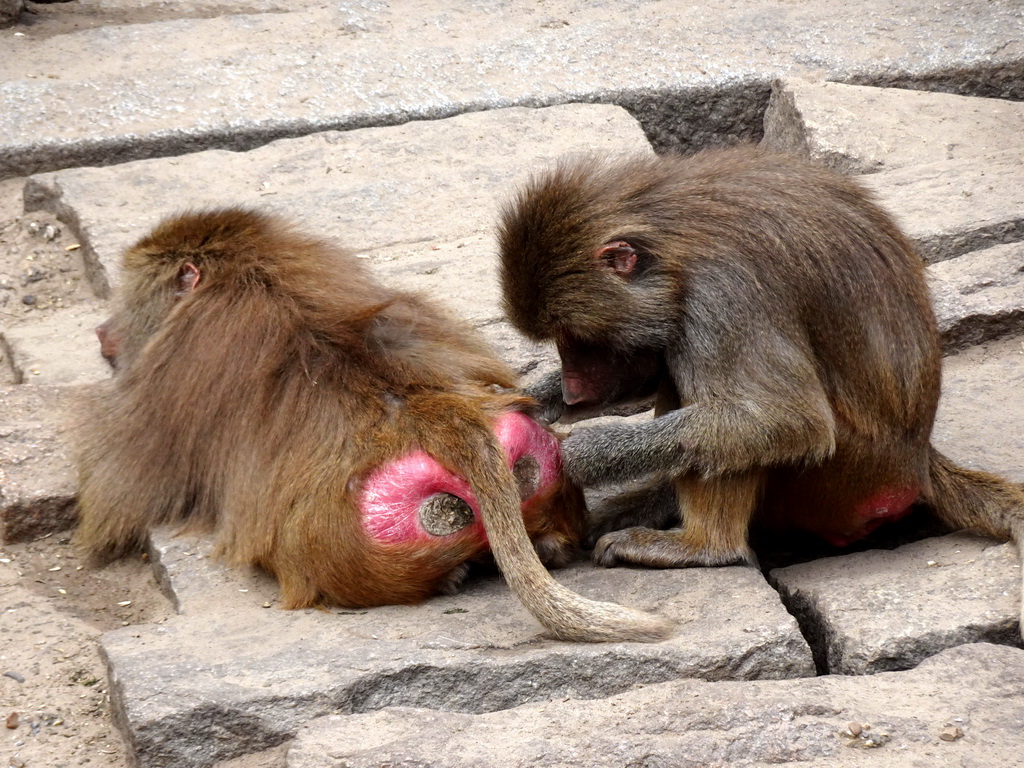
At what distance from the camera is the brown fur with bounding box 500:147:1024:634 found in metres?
3.46

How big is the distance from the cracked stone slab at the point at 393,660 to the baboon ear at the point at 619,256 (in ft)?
2.84

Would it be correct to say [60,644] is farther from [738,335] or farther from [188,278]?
[738,335]

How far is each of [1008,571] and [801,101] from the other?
3759mm

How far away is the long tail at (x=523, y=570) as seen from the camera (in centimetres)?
312

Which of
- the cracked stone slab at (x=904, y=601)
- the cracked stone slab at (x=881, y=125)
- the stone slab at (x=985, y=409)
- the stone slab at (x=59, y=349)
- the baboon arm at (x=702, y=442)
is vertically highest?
the cracked stone slab at (x=881, y=125)

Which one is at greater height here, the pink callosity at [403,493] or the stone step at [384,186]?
the stone step at [384,186]

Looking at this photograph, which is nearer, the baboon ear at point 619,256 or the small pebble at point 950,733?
the small pebble at point 950,733

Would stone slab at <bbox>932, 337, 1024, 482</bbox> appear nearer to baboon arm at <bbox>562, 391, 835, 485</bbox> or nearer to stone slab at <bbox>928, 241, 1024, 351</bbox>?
stone slab at <bbox>928, 241, 1024, 351</bbox>

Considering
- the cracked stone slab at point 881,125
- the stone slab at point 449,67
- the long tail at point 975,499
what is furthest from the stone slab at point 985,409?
the stone slab at point 449,67

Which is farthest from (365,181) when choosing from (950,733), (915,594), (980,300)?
(950,733)

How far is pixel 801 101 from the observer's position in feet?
21.8

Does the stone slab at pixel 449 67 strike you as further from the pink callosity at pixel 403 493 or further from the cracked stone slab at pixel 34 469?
the pink callosity at pixel 403 493

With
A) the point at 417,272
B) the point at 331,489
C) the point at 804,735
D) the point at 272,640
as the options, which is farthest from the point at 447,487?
the point at 417,272

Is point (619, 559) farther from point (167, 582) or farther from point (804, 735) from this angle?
point (167, 582)
